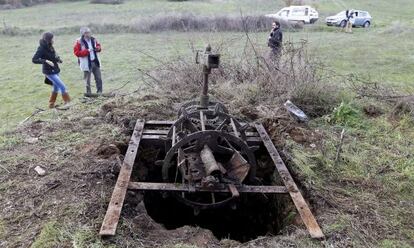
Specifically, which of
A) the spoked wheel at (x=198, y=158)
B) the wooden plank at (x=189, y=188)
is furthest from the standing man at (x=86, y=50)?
the wooden plank at (x=189, y=188)

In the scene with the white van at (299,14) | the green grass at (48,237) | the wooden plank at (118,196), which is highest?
the wooden plank at (118,196)

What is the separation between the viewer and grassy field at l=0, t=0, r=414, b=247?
3756 mm

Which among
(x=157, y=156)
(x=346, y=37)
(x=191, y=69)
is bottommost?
(x=346, y=37)

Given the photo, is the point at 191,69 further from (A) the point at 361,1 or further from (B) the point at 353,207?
(A) the point at 361,1

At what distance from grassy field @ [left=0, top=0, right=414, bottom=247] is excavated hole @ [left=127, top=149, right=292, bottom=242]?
54 cm

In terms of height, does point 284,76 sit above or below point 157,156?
above

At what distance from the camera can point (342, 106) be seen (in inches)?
235

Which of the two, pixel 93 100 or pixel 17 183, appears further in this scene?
pixel 93 100

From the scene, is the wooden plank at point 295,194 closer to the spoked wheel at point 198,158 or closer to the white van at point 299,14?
the spoked wheel at point 198,158

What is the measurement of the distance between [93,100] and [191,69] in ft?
5.88

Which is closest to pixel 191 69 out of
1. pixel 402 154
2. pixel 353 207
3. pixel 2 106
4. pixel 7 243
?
pixel 402 154

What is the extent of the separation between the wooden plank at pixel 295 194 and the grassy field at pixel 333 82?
0.39 ft

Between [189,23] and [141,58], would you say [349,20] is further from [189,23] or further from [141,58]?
[141,58]

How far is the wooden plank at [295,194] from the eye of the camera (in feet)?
11.0
